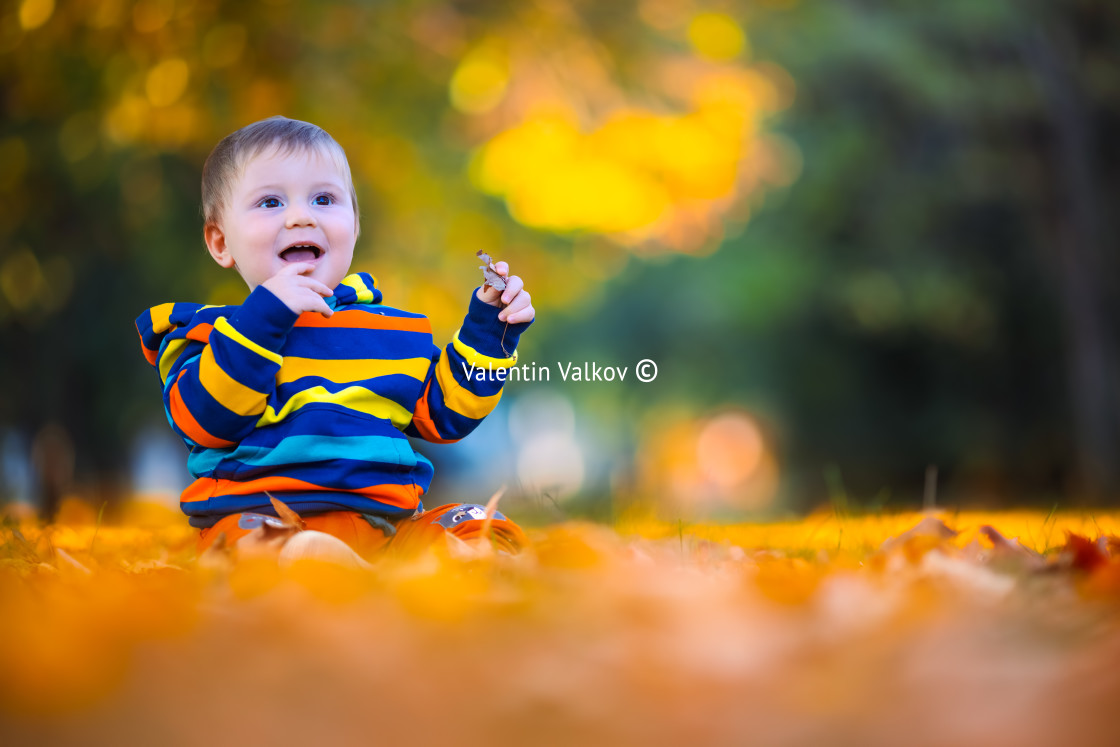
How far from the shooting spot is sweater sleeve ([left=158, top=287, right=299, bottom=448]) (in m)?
1.76

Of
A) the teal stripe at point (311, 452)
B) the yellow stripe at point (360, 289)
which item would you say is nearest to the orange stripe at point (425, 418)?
the teal stripe at point (311, 452)

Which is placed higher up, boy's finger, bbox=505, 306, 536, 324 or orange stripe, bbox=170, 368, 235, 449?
boy's finger, bbox=505, 306, 536, 324

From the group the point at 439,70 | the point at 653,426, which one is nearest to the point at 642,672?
the point at 439,70

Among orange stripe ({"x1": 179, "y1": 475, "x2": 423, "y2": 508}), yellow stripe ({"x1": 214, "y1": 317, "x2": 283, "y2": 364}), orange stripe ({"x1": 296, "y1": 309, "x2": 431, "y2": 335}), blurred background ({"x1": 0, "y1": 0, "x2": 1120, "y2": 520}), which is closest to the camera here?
yellow stripe ({"x1": 214, "y1": 317, "x2": 283, "y2": 364})

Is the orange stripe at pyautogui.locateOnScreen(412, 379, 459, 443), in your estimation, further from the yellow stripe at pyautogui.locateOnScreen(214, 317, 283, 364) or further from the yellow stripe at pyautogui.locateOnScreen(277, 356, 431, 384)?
the yellow stripe at pyautogui.locateOnScreen(214, 317, 283, 364)

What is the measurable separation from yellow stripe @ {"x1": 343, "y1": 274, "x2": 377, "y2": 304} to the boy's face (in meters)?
0.03

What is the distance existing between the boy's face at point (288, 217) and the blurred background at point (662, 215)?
78 centimetres

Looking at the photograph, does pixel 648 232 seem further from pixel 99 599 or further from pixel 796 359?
pixel 796 359

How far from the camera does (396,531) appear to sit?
77.8 inches

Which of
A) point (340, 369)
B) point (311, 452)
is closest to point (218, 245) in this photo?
point (340, 369)

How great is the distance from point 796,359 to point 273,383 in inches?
464

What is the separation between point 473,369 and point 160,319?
2.16ft

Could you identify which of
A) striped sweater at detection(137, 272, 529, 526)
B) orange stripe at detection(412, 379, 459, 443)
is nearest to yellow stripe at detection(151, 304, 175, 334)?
striped sweater at detection(137, 272, 529, 526)

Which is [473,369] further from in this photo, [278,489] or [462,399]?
[278,489]
